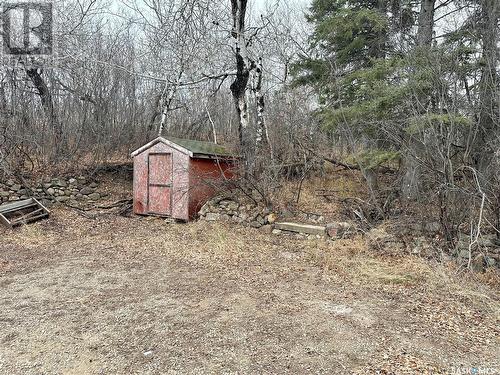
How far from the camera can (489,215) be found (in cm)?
516

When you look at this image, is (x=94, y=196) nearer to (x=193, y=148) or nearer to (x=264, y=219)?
(x=193, y=148)

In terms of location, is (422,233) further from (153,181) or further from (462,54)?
(153,181)

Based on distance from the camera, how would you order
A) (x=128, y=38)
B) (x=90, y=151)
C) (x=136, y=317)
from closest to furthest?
1. (x=136, y=317)
2. (x=90, y=151)
3. (x=128, y=38)

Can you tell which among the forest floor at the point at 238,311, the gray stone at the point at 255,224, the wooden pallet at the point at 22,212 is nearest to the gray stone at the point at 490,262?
the forest floor at the point at 238,311

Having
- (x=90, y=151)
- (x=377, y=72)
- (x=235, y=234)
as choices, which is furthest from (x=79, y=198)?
(x=377, y=72)

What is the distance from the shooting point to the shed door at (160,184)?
27.1 feet

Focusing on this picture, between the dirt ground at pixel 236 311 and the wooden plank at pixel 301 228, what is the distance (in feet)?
1.05

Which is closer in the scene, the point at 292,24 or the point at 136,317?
the point at 136,317

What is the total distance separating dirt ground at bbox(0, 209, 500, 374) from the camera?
2.75 meters

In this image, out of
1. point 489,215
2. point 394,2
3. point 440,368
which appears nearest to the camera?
point 440,368

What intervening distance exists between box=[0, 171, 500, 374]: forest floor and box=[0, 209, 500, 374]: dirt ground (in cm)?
1

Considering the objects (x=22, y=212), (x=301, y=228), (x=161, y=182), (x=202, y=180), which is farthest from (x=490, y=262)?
(x=22, y=212)

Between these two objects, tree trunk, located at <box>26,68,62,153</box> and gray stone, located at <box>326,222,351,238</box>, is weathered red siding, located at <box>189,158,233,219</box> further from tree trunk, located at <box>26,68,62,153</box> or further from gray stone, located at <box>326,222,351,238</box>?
tree trunk, located at <box>26,68,62,153</box>

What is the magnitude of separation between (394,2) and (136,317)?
336 inches
